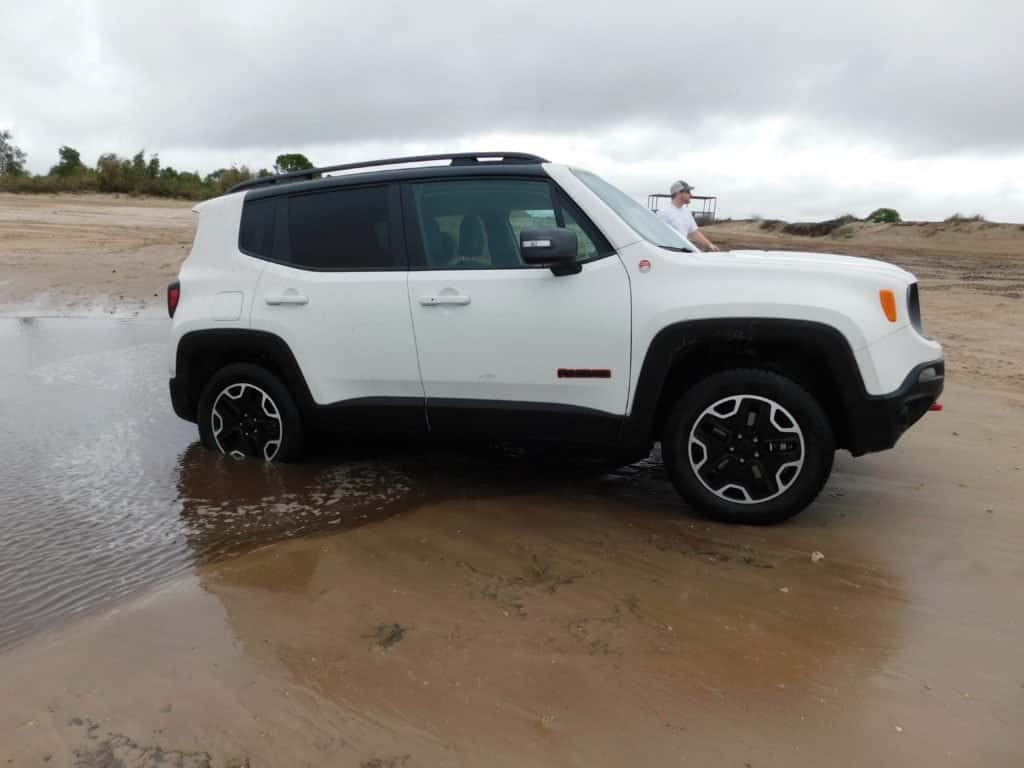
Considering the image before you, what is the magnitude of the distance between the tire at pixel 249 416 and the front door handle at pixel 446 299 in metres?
1.13

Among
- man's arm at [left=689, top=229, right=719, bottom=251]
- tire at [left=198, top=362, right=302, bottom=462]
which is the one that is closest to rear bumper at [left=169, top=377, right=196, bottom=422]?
tire at [left=198, top=362, right=302, bottom=462]

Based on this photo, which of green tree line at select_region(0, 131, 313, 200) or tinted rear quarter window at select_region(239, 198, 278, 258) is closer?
tinted rear quarter window at select_region(239, 198, 278, 258)

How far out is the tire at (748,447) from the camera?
3750 millimetres

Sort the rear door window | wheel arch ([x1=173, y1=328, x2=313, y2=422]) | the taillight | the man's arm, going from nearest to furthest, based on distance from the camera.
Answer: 1. the rear door window
2. wheel arch ([x1=173, y1=328, x2=313, y2=422])
3. the taillight
4. the man's arm

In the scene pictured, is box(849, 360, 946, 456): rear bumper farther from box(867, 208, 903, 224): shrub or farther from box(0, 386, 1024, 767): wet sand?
box(867, 208, 903, 224): shrub

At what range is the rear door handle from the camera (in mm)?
4555

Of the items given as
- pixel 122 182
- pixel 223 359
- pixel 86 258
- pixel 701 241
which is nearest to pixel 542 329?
pixel 223 359

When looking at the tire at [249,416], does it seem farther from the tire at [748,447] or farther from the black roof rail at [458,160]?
the tire at [748,447]

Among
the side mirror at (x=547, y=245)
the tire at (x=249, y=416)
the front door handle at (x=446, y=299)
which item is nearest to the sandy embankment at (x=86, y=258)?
the tire at (x=249, y=416)

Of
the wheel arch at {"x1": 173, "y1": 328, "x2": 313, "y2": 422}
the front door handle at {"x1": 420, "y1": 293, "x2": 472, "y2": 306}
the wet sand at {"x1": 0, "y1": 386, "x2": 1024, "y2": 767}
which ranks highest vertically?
the front door handle at {"x1": 420, "y1": 293, "x2": 472, "y2": 306}

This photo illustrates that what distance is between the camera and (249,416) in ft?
16.3

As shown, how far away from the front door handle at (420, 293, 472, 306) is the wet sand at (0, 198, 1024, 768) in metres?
1.04

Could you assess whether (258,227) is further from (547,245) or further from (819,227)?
(819,227)

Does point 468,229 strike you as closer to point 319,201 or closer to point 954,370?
point 319,201
